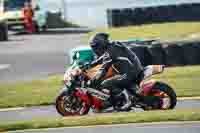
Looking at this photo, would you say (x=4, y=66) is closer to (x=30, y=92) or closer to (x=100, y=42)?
(x=30, y=92)

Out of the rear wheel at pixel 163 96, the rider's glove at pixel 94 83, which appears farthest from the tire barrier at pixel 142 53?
the rear wheel at pixel 163 96

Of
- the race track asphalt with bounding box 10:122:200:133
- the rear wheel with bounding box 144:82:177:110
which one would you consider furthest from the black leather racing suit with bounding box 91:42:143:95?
the race track asphalt with bounding box 10:122:200:133

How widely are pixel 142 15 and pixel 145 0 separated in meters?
6.98

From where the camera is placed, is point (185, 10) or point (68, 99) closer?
point (68, 99)

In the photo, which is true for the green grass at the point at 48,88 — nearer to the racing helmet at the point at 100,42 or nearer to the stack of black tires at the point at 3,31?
the racing helmet at the point at 100,42

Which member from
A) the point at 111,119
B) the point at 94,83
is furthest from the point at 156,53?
the point at 111,119

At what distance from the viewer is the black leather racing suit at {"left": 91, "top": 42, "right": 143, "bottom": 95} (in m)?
12.7

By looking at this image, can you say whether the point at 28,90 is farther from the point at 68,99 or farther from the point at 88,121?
the point at 88,121

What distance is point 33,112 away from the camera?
14.3 metres

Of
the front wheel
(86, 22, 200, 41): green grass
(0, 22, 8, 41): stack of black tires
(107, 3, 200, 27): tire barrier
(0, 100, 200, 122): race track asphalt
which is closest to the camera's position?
the front wheel

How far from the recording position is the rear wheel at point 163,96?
12617mm

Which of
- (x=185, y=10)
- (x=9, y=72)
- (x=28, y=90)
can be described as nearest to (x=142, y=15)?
(x=185, y=10)

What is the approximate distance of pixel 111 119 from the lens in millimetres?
11695

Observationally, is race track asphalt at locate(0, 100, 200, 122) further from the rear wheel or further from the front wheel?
the rear wheel
